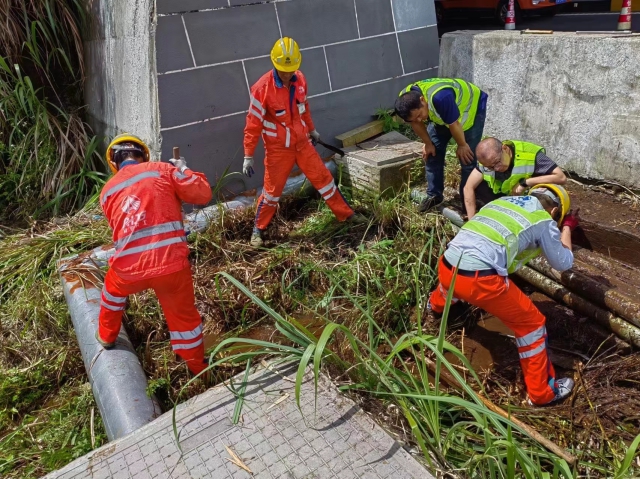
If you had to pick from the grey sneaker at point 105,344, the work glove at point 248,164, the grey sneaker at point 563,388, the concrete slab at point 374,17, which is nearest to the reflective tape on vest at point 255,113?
the work glove at point 248,164

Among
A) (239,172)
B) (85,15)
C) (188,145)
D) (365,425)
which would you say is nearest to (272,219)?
(239,172)

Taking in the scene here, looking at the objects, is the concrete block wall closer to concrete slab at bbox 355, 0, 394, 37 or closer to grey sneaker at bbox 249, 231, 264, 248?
concrete slab at bbox 355, 0, 394, 37

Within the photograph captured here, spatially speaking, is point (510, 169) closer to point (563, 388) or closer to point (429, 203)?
point (429, 203)

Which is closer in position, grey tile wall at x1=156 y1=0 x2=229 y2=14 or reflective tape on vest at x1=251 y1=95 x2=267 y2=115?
reflective tape on vest at x1=251 y1=95 x2=267 y2=115

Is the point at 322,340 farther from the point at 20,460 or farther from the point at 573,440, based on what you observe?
the point at 20,460

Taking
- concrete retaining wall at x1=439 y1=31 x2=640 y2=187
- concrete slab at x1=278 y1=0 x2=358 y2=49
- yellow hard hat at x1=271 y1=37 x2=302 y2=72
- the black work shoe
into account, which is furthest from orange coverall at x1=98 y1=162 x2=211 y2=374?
concrete retaining wall at x1=439 y1=31 x2=640 y2=187

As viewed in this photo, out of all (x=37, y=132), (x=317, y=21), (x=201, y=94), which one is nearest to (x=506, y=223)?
(x=201, y=94)

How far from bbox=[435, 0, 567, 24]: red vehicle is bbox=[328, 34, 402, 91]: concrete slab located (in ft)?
18.5

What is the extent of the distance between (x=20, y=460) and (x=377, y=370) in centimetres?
205

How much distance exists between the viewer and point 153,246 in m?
2.91

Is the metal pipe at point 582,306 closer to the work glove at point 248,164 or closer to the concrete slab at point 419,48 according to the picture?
the work glove at point 248,164

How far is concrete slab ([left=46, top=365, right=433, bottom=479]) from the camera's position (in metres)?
2.05

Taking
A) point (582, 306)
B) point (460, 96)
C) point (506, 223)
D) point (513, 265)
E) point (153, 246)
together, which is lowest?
point (582, 306)

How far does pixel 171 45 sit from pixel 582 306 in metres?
3.71
